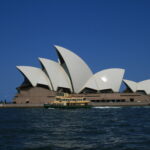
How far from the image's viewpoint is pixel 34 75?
9094 centimetres

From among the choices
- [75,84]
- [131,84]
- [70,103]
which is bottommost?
[70,103]

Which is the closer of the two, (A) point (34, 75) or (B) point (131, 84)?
(A) point (34, 75)

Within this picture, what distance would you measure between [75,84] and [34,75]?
40.2 ft

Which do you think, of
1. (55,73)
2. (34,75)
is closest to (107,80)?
(55,73)

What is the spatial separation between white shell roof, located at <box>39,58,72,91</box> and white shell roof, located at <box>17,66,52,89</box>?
2212 mm

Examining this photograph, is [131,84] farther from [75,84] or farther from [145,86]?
[75,84]

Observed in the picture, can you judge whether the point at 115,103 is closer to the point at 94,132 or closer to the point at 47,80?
the point at 47,80

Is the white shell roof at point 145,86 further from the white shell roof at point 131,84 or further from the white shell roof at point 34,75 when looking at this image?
the white shell roof at point 34,75

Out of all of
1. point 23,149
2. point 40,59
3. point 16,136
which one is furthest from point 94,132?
point 40,59

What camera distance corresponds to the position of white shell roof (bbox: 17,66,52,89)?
89938 mm

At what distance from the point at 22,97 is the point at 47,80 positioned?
10.7 meters

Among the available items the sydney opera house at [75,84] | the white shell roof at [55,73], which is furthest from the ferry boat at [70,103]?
the sydney opera house at [75,84]

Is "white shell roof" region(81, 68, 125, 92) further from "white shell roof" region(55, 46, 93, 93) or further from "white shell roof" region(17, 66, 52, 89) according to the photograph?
"white shell roof" region(17, 66, 52, 89)

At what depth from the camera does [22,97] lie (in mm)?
96250
